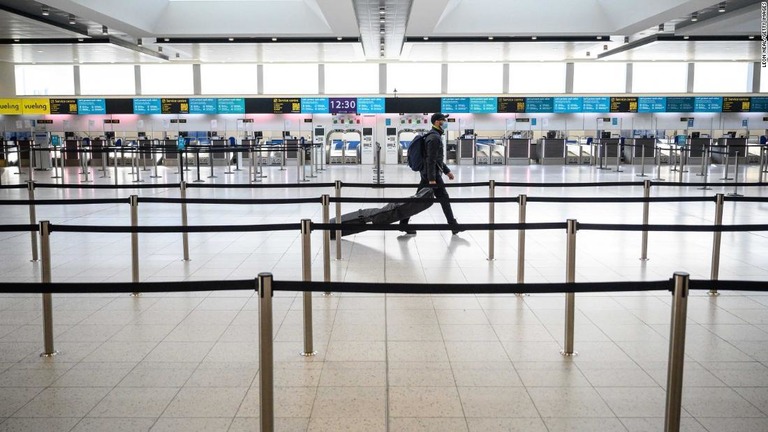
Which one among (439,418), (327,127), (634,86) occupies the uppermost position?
(634,86)

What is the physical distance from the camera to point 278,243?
8250 mm

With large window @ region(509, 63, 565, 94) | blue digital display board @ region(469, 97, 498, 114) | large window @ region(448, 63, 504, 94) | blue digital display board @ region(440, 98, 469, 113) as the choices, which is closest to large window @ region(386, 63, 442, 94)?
large window @ region(448, 63, 504, 94)

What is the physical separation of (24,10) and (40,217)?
5028 mm

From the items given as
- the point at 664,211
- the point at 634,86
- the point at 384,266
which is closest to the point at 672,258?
the point at 384,266

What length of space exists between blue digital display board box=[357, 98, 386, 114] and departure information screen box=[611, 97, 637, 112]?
9.36 metres

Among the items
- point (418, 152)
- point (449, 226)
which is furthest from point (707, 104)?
point (449, 226)

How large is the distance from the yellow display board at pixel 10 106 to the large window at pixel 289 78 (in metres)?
9.89

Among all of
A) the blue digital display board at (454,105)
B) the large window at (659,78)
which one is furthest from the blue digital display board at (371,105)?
the large window at (659,78)

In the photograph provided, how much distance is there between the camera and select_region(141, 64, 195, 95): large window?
2789 centimetres

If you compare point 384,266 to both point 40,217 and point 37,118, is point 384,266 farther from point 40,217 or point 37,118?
point 37,118

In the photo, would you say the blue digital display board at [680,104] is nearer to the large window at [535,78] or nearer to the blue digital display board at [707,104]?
the blue digital display board at [707,104]

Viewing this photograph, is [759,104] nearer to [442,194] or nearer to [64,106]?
[442,194]

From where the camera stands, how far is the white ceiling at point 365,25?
44.1 feet

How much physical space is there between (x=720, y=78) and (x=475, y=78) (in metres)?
10.5
